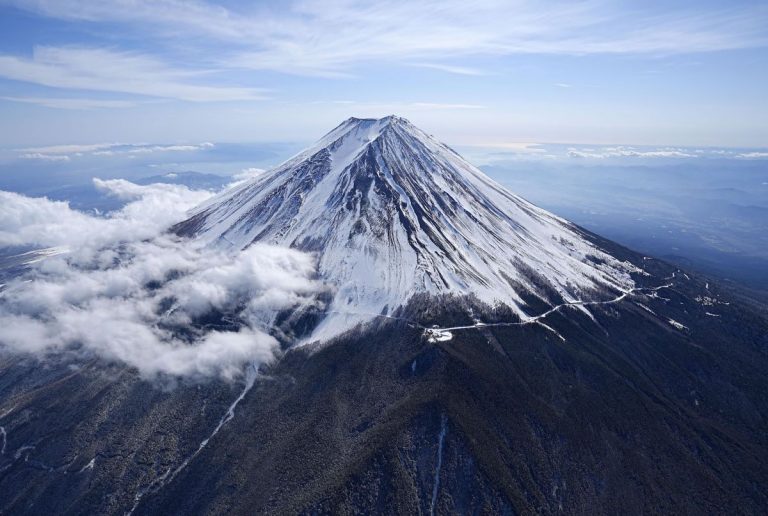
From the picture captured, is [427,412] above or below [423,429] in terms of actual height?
above

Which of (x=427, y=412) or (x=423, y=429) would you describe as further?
(x=427, y=412)

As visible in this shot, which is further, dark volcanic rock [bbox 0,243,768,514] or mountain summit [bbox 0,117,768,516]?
mountain summit [bbox 0,117,768,516]

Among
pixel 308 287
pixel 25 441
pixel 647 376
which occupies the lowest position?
pixel 25 441

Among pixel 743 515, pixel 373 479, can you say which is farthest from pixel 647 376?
pixel 373 479

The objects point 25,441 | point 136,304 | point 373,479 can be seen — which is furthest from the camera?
point 136,304

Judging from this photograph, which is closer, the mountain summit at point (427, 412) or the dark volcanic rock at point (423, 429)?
the dark volcanic rock at point (423, 429)

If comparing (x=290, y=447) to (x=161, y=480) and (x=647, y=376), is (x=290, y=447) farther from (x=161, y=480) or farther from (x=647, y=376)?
(x=647, y=376)

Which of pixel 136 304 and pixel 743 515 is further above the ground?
pixel 136 304

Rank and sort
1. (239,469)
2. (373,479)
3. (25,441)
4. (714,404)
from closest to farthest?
(373,479) < (239,469) < (25,441) < (714,404)

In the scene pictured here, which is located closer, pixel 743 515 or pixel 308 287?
pixel 743 515
